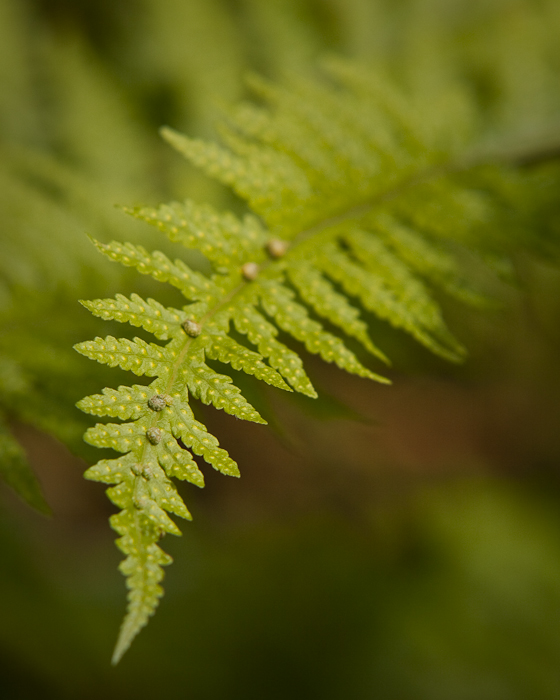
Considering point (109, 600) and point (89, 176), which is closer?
point (89, 176)

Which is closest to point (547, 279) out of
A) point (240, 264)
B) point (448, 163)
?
point (448, 163)

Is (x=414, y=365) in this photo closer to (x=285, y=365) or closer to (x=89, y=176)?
(x=285, y=365)

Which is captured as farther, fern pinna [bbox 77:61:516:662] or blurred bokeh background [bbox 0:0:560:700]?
blurred bokeh background [bbox 0:0:560:700]

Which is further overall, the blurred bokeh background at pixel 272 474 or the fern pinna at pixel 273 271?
the blurred bokeh background at pixel 272 474

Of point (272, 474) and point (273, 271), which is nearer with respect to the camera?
point (273, 271)
